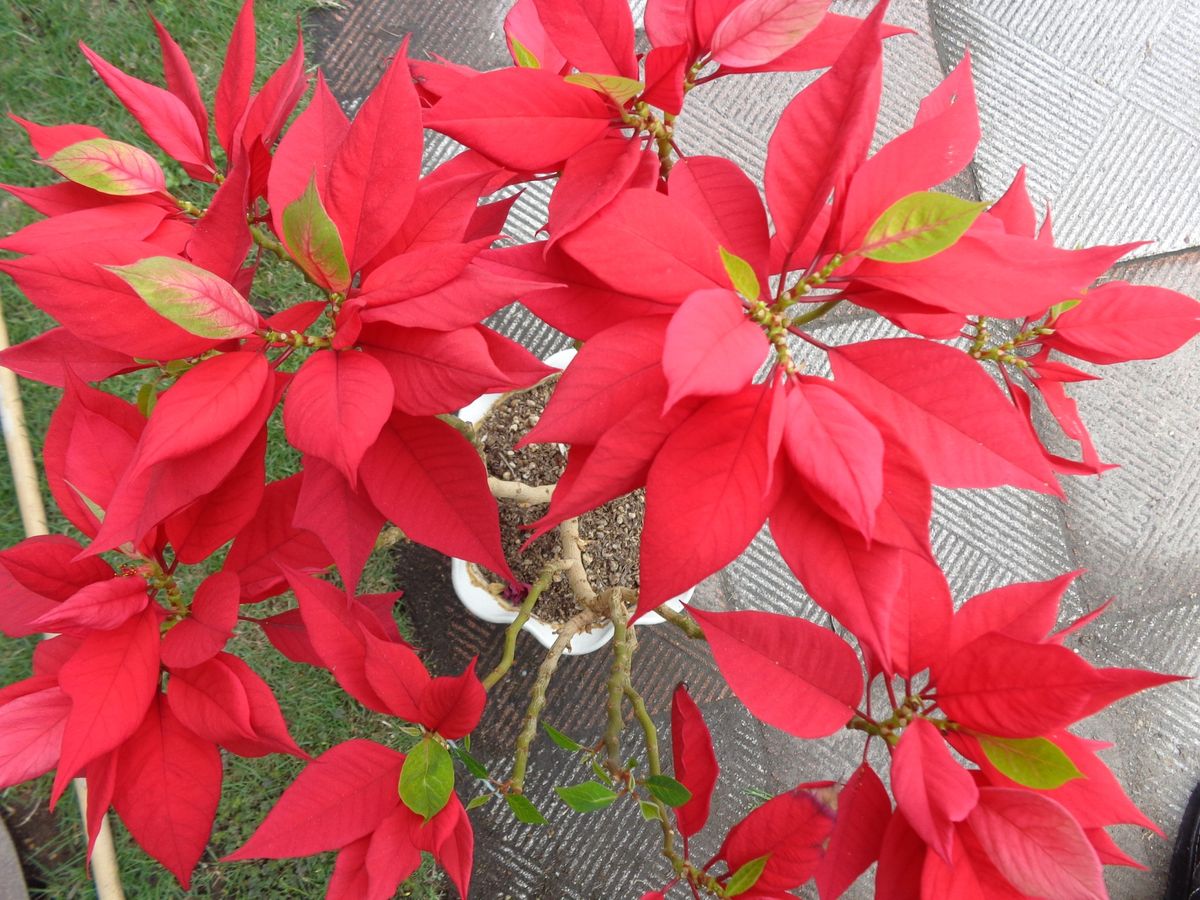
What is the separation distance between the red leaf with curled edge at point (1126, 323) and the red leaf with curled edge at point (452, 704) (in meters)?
0.51

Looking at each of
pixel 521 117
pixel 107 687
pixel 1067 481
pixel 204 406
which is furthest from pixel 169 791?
pixel 1067 481

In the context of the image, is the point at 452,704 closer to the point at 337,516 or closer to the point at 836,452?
the point at 337,516

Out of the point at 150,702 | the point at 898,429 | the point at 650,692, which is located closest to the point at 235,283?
the point at 150,702

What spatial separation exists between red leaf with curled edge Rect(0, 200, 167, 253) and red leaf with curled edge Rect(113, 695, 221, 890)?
1.13ft

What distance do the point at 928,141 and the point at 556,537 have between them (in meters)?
0.74

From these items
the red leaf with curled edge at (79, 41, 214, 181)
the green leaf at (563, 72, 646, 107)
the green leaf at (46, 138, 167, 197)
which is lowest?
the green leaf at (46, 138, 167, 197)

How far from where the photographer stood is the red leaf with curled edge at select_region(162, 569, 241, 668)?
0.59 metres

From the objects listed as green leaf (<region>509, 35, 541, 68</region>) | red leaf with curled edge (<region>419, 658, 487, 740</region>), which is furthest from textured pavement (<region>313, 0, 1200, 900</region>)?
green leaf (<region>509, 35, 541, 68</region>)

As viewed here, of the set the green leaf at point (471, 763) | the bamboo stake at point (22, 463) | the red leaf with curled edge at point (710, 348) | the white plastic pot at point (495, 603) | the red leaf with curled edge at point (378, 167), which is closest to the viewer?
the red leaf with curled edge at point (710, 348)

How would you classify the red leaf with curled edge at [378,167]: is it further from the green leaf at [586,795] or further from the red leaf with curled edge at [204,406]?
the green leaf at [586,795]

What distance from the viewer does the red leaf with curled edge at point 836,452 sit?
0.41 meters

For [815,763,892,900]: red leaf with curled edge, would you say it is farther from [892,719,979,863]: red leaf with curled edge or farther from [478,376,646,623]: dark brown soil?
[478,376,646,623]: dark brown soil

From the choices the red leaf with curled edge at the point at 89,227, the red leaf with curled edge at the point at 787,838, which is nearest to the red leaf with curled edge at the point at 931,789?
the red leaf with curled edge at the point at 787,838

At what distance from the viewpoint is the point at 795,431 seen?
0.44 metres
